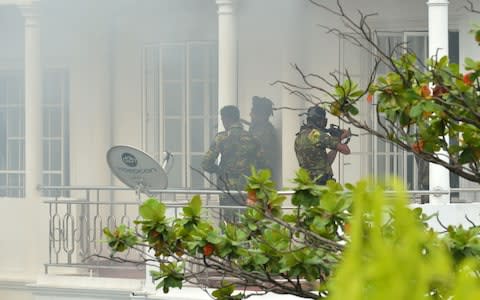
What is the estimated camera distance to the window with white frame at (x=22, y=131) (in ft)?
54.0

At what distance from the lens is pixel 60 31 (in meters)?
16.1

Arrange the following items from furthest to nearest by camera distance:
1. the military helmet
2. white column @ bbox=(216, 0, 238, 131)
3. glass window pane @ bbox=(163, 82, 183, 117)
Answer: glass window pane @ bbox=(163, 82, 183, 117)
white column @ bbox=(216, 0, 238, 131)
the military helmet

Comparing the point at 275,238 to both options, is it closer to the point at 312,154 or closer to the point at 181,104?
the point at 312,154

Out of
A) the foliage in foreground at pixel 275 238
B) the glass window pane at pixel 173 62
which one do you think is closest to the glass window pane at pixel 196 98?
the glass window pane at pixel 173 62

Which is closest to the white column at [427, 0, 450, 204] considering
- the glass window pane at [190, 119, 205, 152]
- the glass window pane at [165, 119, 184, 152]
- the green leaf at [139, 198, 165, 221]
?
the glass window pane at [190, 119, 205, 152]

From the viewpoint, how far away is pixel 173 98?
51.9 feet

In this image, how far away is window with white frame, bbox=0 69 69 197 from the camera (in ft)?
54.0

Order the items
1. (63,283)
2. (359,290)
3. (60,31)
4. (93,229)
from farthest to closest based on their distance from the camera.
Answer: (60,31) → (93,229) → (63,283) → (359,290)

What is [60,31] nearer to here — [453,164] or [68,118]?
[68,118]

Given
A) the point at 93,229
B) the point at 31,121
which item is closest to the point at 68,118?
the point at 31,121

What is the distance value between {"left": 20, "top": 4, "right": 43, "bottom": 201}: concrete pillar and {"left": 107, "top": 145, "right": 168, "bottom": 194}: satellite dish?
9.50 feet

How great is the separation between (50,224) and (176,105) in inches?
97.7

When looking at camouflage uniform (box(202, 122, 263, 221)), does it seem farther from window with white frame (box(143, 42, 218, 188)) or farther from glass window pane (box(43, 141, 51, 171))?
glass window pane (box(43, 141, 51, 171))

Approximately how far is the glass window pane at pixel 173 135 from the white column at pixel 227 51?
6.45 ft
